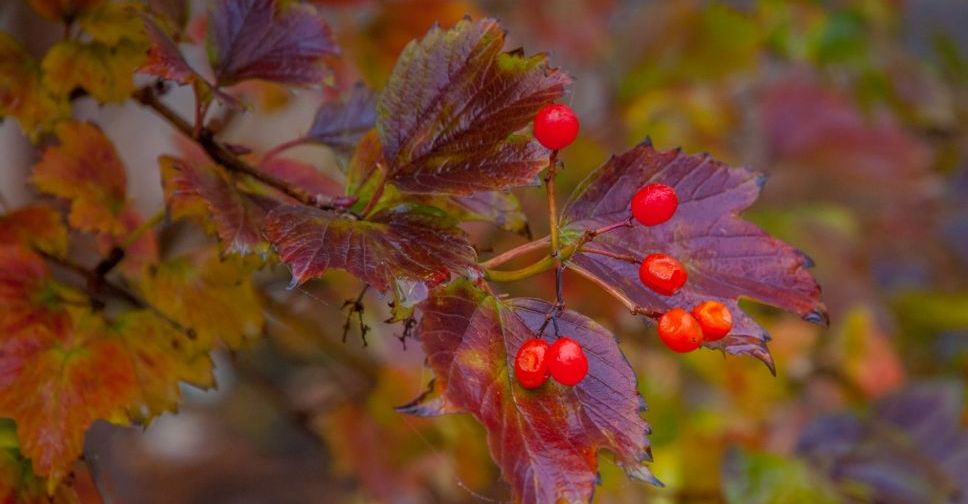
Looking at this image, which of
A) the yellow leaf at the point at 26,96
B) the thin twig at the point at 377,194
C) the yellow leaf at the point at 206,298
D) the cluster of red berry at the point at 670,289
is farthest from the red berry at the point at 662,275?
the yellow leaf at the point at 26,96

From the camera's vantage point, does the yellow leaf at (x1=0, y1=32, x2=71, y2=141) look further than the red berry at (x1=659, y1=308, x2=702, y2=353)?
Yes

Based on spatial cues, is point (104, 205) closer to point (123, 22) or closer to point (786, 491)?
point (123, 22)

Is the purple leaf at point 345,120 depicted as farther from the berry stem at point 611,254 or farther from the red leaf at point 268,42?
the berry stem at point 611,254

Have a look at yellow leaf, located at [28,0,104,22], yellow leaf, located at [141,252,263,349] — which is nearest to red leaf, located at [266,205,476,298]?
yellow leaf, located at [141,252,263,349]

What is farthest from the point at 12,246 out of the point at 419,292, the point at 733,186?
the point at 733,186

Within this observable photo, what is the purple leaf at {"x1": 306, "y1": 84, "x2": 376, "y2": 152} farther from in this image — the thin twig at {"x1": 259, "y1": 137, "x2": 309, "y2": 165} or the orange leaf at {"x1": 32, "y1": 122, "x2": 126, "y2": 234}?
the orange leaf at {"x1": 32, "y1": 122, "x2": 126, "y2": 234}

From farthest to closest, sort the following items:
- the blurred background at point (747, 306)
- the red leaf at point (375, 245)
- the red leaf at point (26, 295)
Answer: the blurred background at point (747, 306), the red leaf at point (26, 295), the red leaf at point (375, 245)

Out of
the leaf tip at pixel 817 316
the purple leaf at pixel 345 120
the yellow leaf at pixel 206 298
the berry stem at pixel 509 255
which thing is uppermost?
the leaf tip at pixel 817 316
